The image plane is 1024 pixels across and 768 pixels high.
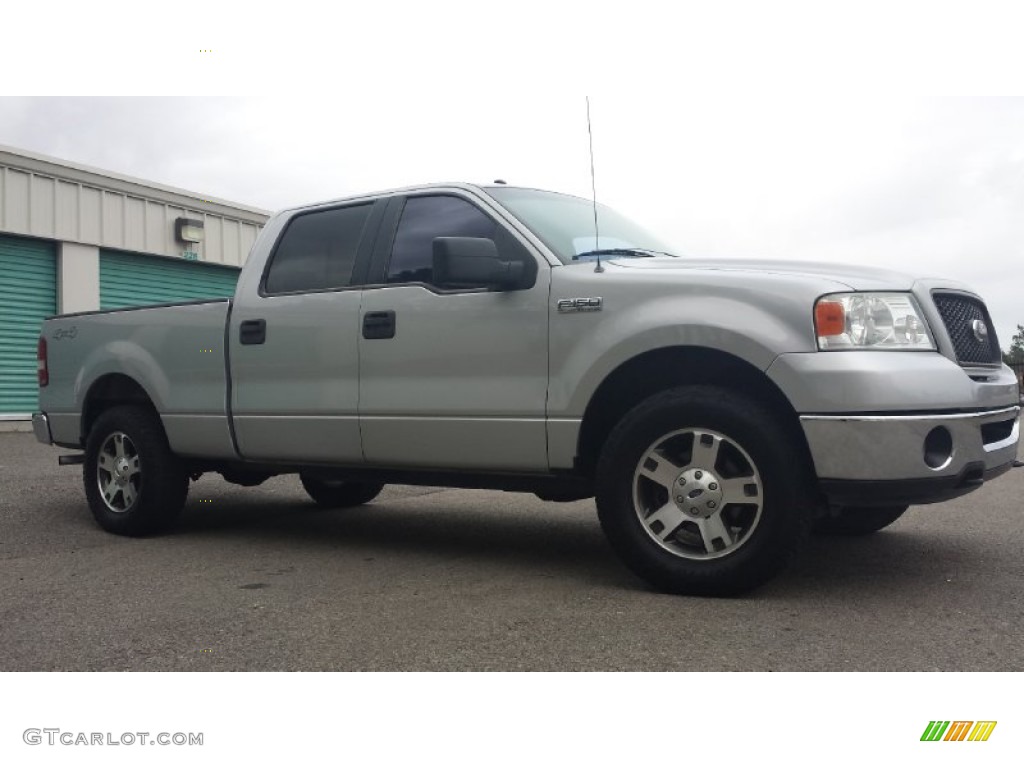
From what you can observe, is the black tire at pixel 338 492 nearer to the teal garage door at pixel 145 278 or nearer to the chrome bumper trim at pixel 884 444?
the chrome bumper trim at pixel 884 444

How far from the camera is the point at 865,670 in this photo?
2924 millimetres

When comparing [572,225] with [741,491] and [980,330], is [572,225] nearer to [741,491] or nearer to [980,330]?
[741,491]

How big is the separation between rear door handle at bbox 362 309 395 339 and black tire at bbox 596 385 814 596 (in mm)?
1316

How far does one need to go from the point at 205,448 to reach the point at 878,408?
148 inches

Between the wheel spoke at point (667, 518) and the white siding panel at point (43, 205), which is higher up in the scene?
the white siding panel at point (43, 205)

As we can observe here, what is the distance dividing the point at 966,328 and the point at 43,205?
13.6 meters

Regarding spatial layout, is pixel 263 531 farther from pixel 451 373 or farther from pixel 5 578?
pixel 451 373

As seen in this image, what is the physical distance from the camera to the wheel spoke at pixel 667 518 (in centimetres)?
388

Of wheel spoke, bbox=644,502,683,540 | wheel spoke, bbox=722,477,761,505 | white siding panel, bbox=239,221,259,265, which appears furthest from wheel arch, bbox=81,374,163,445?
white siding panel, bbox=239,221,259,265

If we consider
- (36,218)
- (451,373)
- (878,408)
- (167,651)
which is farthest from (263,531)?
(36,218)

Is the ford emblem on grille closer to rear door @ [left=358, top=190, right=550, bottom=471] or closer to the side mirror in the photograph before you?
rear door @ [left=358, top=190, right=550, bottom=471]

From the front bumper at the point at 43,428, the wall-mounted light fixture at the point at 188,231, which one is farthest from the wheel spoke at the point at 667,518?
the wall-mounted light fixture at the point at 188,231

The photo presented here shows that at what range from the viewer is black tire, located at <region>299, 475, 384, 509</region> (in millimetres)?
6992

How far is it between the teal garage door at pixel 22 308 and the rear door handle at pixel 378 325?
11.3m
